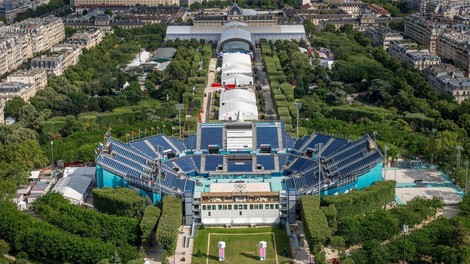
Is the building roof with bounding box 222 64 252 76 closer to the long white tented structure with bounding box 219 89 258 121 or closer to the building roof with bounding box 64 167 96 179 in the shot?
the long white tented structure with bounding box 219 89 258 121

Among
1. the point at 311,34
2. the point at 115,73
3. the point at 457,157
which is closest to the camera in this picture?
the point at 457,157

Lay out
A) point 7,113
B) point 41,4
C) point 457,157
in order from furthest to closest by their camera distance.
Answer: point 41,4 < point 7,113 < point 457,157

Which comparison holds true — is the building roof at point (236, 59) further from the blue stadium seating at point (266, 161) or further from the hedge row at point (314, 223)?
the hedge row at point (314, 223)

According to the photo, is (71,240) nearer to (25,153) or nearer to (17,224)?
(17,224)

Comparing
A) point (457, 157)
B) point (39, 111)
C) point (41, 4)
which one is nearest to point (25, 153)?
point (39, 111)

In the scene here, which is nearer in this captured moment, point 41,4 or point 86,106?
point 86,106

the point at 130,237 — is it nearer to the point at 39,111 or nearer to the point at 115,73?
the point at 39,111

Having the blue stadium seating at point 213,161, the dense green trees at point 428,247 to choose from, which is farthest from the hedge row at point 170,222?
the dense green trees at point 428,247

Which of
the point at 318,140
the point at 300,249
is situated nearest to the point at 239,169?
the point at 318,140
